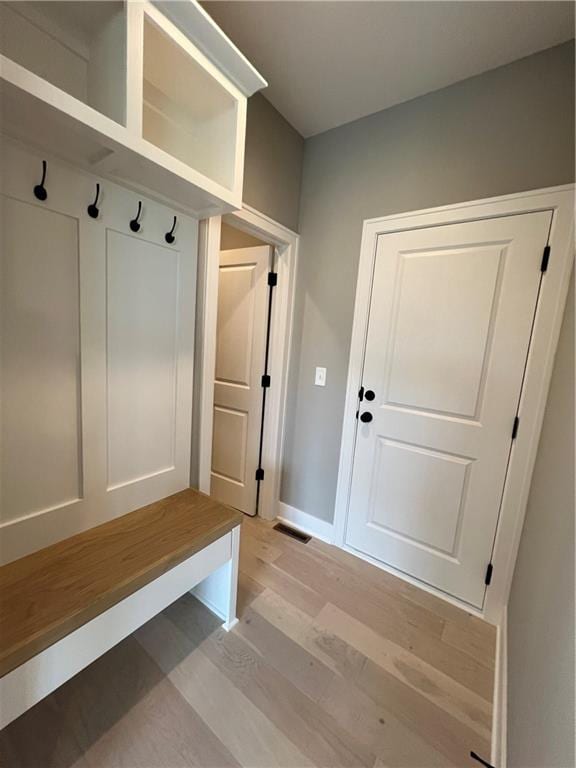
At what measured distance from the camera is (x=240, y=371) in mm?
2281

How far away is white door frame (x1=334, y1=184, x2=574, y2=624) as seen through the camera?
4.37 feet

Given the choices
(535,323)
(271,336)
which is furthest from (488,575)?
(271,336)

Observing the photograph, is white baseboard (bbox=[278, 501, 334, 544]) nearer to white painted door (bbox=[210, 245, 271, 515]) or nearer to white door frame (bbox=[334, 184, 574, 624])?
white painted door (bbox=[210, 245, 271, 515])

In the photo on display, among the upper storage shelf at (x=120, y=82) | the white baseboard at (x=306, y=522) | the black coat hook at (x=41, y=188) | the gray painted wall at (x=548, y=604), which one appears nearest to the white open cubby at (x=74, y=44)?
the upper storage shelf at (x=120, y=82)

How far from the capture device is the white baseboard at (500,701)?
3.42ft

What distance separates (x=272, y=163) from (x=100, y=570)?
2.11 metres

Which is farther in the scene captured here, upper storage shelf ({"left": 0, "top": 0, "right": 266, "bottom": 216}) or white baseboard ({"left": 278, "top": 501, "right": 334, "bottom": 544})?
white baseboard ({"left": 278, "top": 501, "right": 334, "bottom": 544})

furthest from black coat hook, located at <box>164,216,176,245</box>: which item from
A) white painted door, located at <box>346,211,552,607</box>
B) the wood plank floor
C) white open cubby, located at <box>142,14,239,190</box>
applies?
the wood plank floor

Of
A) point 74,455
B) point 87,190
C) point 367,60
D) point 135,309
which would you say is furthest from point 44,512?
point 367,60

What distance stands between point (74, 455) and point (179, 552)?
0.53 m

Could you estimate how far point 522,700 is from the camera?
0.95 m

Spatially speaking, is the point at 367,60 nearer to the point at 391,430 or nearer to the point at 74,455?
the point at 391,430

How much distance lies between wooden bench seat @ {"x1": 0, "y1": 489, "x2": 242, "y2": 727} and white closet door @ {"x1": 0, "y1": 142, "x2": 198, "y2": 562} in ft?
0.26

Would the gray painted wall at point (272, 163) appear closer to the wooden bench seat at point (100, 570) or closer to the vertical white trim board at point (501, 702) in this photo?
the wooden bench seat at point (100, 570)
